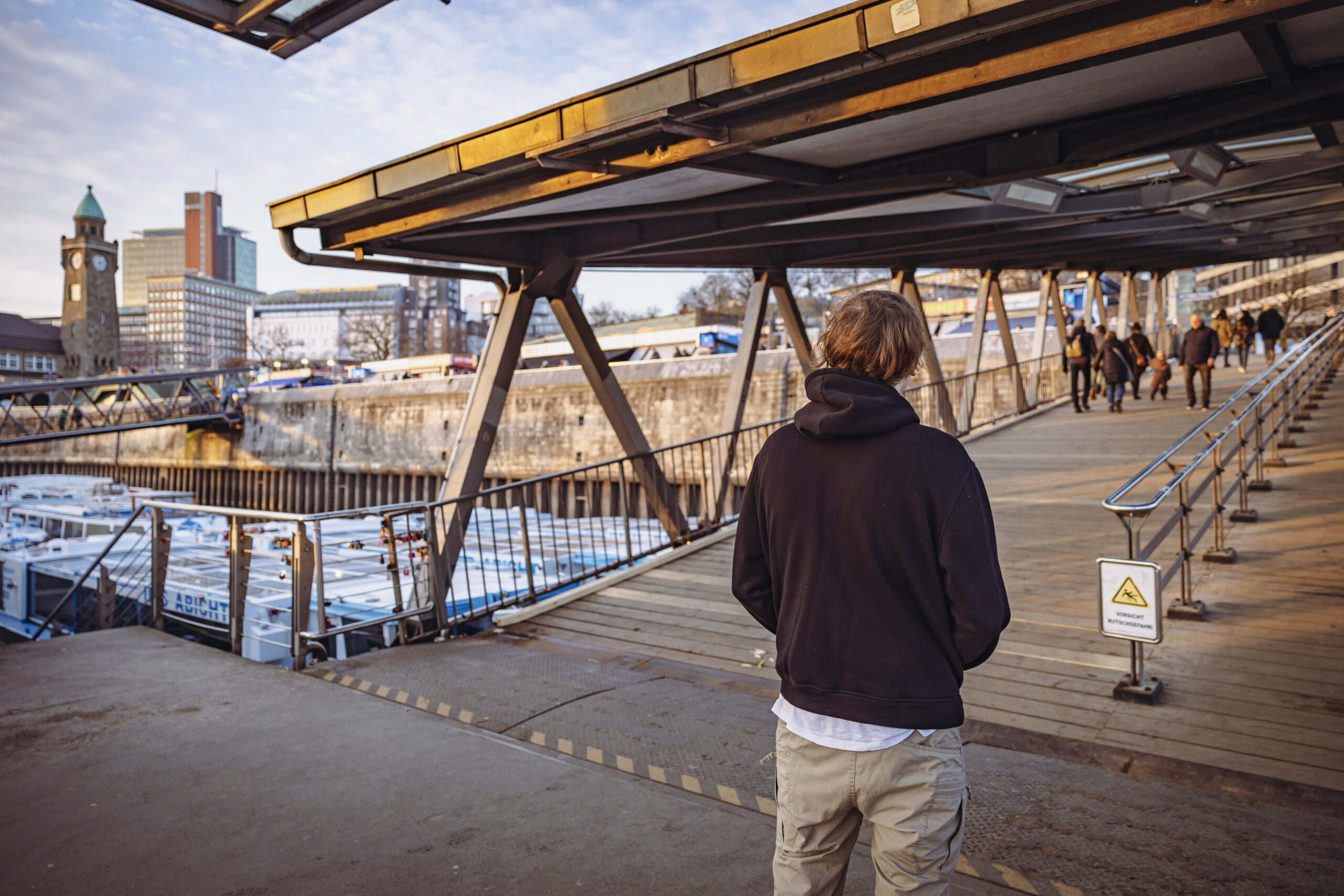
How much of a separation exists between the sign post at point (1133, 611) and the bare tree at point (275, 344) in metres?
99.3

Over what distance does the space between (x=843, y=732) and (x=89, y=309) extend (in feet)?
368

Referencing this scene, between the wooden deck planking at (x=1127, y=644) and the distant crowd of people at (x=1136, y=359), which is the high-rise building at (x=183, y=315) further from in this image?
the wooden deck planking at (x=1127, y=644)

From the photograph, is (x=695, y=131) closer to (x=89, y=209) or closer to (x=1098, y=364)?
(x=1098, y=364)

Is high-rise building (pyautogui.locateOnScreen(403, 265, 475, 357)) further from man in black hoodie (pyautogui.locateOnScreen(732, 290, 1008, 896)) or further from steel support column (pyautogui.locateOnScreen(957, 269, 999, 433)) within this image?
man in black hoodie (pyautogui.locateOnScreen(732, 290, 1008, 896))

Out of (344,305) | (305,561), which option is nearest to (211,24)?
(305,561)

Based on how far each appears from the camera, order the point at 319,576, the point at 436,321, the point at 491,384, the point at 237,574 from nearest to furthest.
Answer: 1. the point at 319,576
2. the point at 237,574
3. the point at 491,384
4. the point at 436,321

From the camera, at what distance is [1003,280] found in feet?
194

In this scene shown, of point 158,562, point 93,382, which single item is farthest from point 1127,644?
point 93,382

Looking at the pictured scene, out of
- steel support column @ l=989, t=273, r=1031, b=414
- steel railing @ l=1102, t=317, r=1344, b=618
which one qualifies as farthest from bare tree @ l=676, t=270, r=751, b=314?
steel railing @ l=1102, t=317, r=1344, b=618

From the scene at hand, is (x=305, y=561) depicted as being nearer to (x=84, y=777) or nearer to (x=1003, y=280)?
(x=84, y=777)

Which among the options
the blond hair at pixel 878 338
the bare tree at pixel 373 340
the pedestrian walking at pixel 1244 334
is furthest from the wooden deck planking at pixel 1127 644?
the bare tree at pixel 373 340

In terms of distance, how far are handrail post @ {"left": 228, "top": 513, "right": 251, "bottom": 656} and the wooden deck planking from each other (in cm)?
228

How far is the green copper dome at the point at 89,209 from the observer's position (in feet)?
324

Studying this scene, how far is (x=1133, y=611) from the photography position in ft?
15.8
